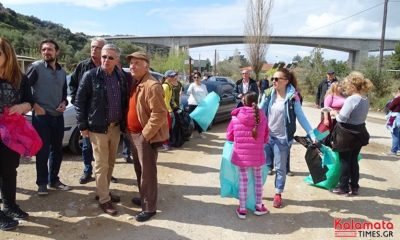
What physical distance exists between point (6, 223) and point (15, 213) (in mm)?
231

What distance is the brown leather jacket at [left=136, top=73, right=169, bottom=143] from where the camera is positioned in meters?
3.89

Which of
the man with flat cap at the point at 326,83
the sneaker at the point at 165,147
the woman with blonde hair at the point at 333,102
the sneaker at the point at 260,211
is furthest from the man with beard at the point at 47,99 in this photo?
the man with flat cap at the point at 326,83

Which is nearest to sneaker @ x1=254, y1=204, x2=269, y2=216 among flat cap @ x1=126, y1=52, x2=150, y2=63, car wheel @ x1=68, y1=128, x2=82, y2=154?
flat cap @ x1=126, y1=52, x2=150, y2=63

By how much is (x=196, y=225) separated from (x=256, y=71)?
28.9 m

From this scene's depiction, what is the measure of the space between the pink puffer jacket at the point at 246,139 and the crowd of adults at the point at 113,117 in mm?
236

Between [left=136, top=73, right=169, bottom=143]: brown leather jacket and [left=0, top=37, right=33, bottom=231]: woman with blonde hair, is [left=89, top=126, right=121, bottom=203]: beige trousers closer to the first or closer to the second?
[left=136, top=73, right=169, bottom=143]: brown leather jacket

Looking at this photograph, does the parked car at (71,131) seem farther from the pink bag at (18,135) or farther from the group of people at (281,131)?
the group of people at (281,131)

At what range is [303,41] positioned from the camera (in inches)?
2783

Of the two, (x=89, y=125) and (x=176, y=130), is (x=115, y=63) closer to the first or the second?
(x=89, y=125)

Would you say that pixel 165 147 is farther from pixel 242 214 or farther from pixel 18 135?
pixel 18 135

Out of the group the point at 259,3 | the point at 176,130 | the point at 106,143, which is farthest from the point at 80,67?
the point at 259,3

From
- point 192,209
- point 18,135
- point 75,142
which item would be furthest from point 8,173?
point 75,142

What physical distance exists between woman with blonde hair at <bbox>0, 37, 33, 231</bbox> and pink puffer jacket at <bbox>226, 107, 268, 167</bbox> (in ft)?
8.21

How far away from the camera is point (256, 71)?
32000 mm
